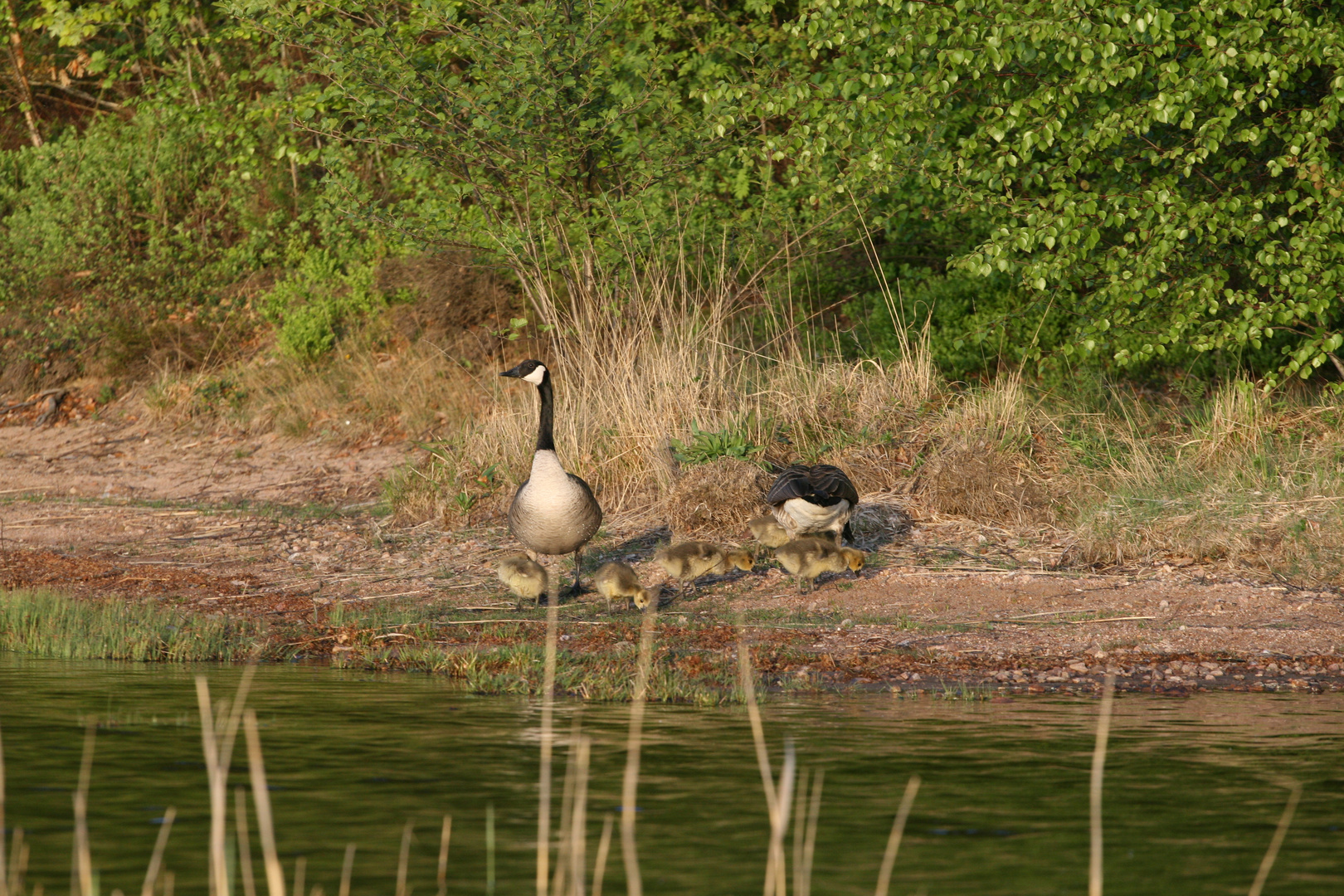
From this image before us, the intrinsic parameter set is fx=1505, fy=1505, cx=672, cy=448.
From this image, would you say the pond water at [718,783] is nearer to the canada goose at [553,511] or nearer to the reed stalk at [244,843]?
the reed stalk at [244,843]

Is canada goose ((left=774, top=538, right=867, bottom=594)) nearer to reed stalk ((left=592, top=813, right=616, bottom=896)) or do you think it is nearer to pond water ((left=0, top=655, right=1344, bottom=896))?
pond water ((left=0, top=655, right=1344, bottom=896))

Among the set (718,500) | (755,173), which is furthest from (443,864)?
(755,173)

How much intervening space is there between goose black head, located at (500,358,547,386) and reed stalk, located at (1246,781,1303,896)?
7.62 meters

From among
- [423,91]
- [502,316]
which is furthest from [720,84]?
[502,316]

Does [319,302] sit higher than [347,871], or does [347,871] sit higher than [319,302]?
[319,302]

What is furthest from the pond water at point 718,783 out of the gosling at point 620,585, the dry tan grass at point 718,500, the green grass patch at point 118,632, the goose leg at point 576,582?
the dry tan grass at point 718,500

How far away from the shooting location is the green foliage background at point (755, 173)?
1240 cm

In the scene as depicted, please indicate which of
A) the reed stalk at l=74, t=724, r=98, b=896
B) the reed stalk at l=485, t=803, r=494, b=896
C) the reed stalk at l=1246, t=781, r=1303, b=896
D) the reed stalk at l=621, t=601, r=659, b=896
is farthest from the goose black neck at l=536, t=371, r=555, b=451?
the reed stalk at l=1246, t=781, r=1303, b=896

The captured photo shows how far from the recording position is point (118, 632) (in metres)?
9.61

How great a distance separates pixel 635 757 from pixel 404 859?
74 centimetres

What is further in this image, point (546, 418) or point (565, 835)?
point (546, 418)

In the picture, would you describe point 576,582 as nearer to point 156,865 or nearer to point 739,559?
point 739,559

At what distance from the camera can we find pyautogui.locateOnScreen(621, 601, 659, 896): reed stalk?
13.9 ft

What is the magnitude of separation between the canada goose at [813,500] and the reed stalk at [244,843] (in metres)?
6.40
